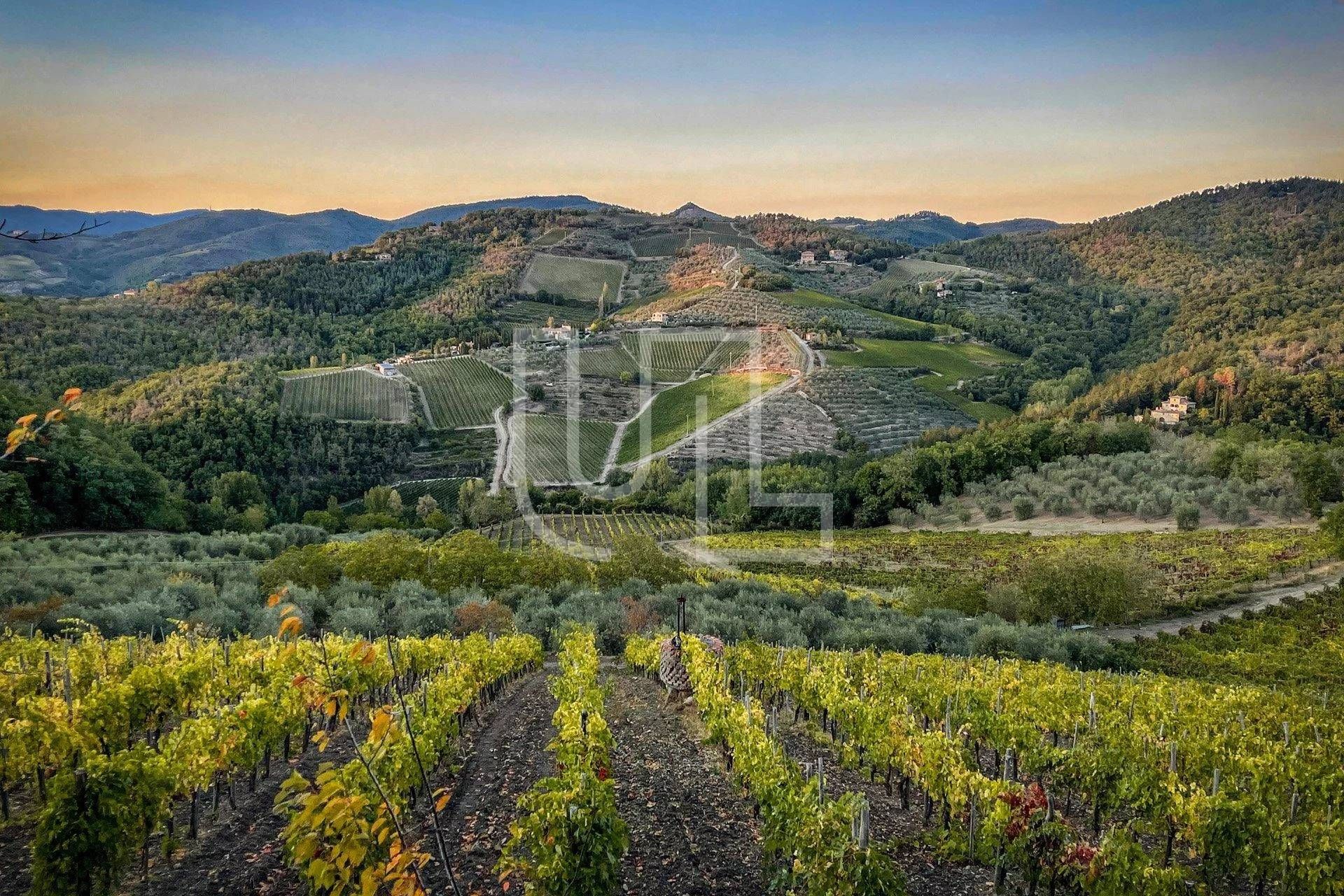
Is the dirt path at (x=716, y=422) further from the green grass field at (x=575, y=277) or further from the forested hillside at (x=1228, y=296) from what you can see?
the green grass field at (x=575, y=277)

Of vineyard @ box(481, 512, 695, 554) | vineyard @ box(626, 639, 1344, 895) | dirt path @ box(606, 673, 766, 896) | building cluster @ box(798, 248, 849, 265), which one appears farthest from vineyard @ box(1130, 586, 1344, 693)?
building cluster @ box(798, 248, 849, 265)

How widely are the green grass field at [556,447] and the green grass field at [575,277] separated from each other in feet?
240

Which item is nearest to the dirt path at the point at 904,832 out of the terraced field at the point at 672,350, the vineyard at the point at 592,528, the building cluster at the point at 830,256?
the vineyard at the point at 592,528

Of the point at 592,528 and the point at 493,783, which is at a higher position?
the point at 493,783

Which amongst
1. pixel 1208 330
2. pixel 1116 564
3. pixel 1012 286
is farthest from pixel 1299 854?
pixel 1012 286

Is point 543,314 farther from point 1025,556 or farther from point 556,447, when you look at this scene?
point 1025,556

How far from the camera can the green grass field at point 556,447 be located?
88.6m

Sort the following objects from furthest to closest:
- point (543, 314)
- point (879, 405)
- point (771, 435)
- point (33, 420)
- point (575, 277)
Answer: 1. point (575, 277)
2. point (543, 314)
3. point (879, 405)
4. point (771, 435)
5. point (33, 420)

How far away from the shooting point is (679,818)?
11.3 meters

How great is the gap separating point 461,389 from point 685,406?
32003 mm

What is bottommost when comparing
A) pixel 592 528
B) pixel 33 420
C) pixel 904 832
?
pixel 592 528

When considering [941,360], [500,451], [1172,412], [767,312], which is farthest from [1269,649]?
[767,312]

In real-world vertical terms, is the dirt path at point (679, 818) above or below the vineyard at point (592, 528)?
above

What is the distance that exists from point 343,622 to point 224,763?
16.3 meters
